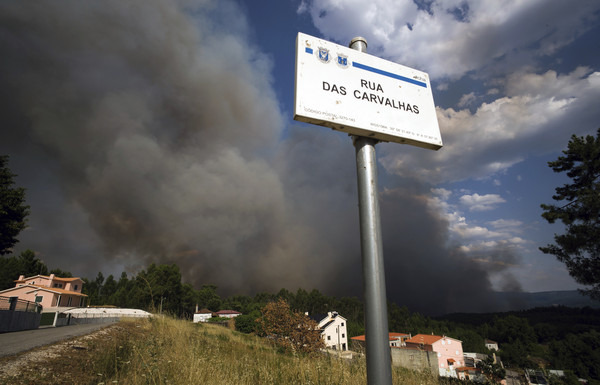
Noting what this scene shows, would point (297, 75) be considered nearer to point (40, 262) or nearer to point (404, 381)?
point (404, 381)

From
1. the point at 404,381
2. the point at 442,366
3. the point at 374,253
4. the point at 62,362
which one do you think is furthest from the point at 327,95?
the point at 442,366

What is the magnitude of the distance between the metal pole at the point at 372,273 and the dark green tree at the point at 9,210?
2985 centimetres

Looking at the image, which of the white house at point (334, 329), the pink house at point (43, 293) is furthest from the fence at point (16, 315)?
the white house at point (334, 329)

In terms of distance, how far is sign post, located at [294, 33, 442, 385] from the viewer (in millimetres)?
2170

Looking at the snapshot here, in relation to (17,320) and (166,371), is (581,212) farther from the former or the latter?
(17,320)

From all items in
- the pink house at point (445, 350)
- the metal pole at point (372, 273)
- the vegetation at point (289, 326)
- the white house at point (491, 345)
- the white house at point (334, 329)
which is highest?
the metal pole at point (372, 273)

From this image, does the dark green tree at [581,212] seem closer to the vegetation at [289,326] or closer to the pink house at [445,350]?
the vegetation at [289,326]

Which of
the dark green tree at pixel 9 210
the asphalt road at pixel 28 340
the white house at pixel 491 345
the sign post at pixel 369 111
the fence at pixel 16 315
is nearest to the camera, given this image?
the sign post at pixel 369 111

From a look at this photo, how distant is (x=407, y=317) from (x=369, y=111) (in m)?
137

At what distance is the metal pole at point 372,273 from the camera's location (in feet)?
6.68

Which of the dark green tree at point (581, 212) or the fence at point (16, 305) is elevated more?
the dark green tree at point (581, 212)

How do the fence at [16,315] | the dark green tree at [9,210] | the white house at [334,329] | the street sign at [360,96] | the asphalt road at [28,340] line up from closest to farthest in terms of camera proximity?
1. the street sign at [360,96]
2. the asphalt road at [28,340]
3. the fence at [16,315]
4. the dark green tree at [9,210]
5. the white house at [334,329]

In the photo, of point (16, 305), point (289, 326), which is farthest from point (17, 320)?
point (289, 326)

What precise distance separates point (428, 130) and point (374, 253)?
169 cm
